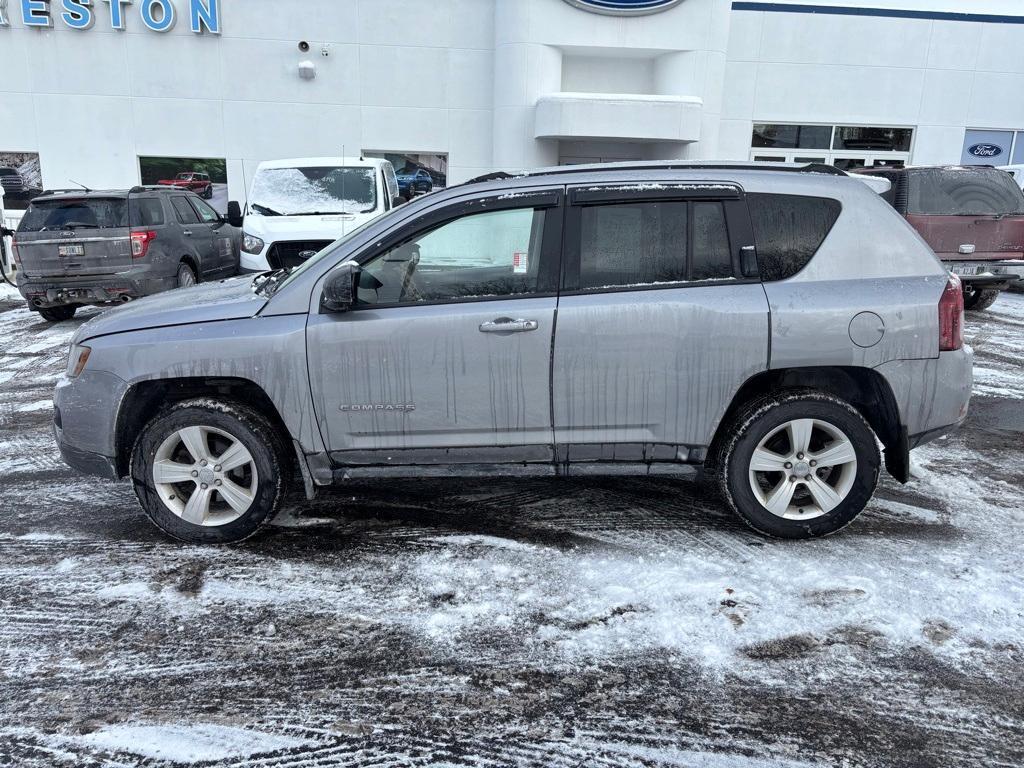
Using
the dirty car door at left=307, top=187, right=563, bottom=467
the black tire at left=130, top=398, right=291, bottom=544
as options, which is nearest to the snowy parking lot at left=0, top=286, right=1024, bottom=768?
the black tire at left=130, top=398, right=291, bottom=544

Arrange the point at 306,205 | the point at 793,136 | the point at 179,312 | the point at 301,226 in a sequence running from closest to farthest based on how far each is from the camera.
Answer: the point at 179,312 → the point at 301,226 → the point at 306,205 → the point at 793,136

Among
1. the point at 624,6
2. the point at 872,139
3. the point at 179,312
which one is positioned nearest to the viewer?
the point at 179,312

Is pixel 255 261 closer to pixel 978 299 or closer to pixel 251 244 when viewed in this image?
pixel 251 244

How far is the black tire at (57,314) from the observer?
1048 cm

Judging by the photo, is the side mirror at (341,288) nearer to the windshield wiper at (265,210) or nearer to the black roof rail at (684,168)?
the black roof rail at (684,168)

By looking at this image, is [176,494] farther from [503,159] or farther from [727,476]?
[503,159]

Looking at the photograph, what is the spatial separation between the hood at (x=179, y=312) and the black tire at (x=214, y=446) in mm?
439

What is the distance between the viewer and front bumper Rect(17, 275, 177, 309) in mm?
9359

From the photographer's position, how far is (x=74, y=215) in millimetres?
9406

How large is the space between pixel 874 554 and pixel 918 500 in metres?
0.96

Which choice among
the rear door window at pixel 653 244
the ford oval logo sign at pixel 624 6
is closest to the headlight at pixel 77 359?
the rear door window at pixel 653 244

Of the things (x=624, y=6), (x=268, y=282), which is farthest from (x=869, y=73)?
(x=268, y=282)

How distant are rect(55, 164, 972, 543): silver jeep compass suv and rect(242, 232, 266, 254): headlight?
19.4 ft

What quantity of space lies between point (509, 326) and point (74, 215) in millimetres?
8306
